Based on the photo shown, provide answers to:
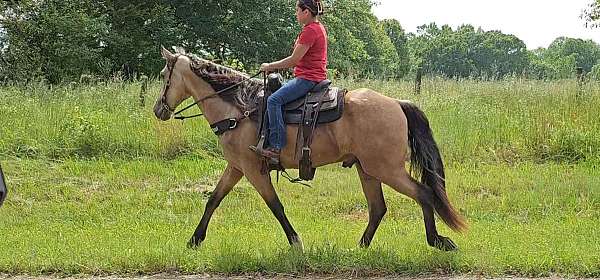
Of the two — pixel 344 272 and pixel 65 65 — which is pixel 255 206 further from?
pixel 65 65

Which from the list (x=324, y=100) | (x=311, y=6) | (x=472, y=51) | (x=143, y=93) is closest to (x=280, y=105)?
(x=324, y=100)

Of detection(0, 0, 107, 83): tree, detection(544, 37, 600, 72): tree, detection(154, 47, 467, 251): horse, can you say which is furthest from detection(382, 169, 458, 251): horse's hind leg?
detection(544, 37, 600, 72): tree

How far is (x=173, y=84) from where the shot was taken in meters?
8.38

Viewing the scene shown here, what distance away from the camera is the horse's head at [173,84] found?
8.34m

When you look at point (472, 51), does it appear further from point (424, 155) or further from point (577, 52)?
point (424, 155)

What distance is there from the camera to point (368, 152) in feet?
24.9

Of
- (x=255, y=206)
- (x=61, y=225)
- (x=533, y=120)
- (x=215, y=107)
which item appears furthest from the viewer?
(x=533, y=120)

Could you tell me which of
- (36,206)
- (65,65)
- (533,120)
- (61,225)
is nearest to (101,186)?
(36,206)

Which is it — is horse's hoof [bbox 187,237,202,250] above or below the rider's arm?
below

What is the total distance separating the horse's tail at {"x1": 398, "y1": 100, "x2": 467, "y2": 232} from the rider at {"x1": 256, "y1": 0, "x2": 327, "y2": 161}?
97cm

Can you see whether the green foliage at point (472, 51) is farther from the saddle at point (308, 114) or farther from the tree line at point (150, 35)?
the saddle at point (308, 114)

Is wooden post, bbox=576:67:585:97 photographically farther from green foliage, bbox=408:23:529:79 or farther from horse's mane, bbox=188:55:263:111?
green foliage, bbox=408:23:529:79

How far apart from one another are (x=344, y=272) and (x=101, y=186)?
6.48 metres

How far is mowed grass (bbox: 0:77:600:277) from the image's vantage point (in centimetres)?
722
